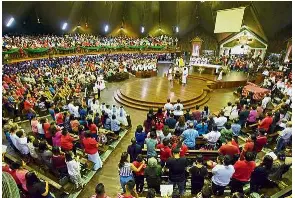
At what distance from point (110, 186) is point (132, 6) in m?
20.9

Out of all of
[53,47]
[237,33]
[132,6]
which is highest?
[132,6]

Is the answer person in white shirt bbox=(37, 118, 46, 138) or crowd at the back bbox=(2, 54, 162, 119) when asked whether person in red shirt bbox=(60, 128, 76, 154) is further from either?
crowd at the back bbox=(2, 54, 162, 119)

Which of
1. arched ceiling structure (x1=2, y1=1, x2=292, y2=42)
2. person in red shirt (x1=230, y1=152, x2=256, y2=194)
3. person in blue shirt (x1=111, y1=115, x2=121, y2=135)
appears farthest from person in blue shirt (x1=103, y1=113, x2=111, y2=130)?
arched ceiling structure (x1=2, y1=1, x2=292, y2=42)

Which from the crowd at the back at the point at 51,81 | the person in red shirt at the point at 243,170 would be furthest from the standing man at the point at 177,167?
the crowd at the back at the point at 51,81

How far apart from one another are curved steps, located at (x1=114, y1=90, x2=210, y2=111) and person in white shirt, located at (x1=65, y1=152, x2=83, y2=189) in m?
5.76

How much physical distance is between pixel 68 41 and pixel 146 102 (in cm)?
990

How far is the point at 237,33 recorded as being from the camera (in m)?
21.7

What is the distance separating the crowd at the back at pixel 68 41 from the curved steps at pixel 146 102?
6.36 metres

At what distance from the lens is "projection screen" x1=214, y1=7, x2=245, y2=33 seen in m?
20.1

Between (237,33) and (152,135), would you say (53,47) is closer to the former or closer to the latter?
(152,135)

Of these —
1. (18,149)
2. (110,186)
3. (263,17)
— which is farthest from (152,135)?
(263,17)

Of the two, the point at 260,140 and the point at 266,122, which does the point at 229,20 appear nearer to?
the point at 266,122

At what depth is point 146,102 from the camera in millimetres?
10406

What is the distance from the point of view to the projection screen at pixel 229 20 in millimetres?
20112
